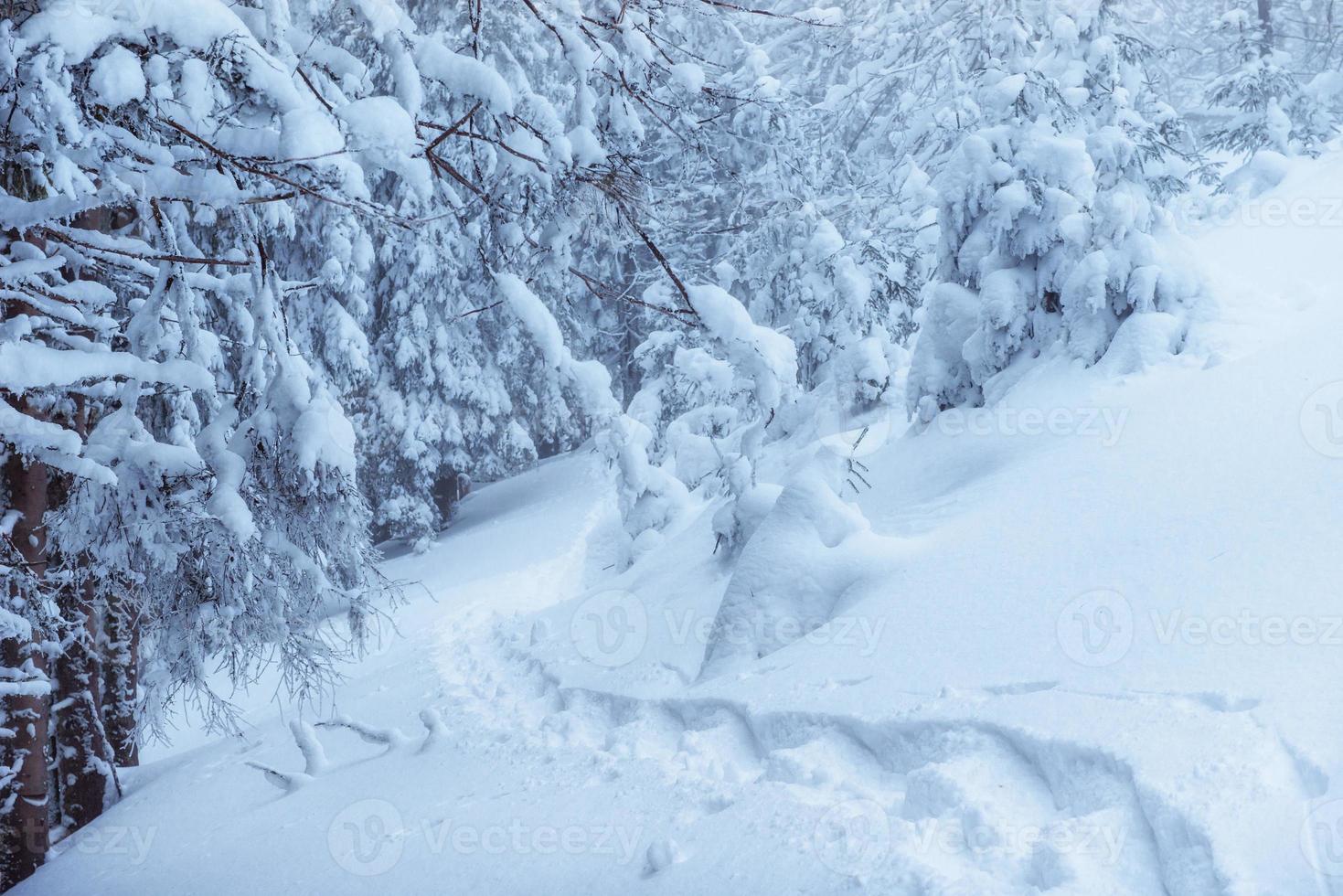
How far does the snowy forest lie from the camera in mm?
3041

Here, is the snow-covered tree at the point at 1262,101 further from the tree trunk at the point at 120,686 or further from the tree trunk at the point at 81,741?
the tree trunk at the point at 81,741

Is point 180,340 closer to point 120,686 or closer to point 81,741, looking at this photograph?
point 81,741

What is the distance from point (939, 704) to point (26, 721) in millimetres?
4349

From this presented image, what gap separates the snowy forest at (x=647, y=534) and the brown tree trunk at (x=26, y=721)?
2 cm

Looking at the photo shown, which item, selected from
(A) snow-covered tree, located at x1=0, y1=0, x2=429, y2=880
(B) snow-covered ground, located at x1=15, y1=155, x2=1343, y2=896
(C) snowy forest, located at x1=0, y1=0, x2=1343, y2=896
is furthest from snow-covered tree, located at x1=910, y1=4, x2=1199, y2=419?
(A) snow-covered tree, located at x1=0, y1=0, x2=429, y2=880

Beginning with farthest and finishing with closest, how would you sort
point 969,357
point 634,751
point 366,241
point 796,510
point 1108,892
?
point 366,241 → point 969,357 → point 796,510 → point 634,751 → point 1108,892

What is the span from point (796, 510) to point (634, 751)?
5.60 feet

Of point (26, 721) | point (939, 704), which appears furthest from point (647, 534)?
point (939, 704)

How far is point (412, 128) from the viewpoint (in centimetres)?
295

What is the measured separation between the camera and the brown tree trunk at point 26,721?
4.65 metres

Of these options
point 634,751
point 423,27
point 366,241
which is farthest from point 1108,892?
point 366,241

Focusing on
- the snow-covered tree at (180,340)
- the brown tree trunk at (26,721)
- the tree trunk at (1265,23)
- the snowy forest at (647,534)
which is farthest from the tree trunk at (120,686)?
the tree trunk at (1265,23)

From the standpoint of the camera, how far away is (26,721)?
4824 millimetres

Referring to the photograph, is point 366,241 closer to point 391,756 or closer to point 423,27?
point 423,27
